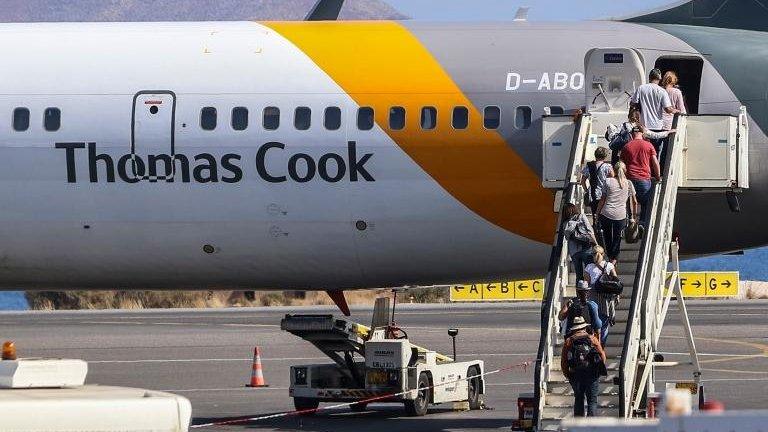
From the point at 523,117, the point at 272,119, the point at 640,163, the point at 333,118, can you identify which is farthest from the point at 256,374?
the point at 640,163

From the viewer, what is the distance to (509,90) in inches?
970

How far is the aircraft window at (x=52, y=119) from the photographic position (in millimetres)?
25016

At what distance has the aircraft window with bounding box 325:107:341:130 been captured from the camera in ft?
81.2

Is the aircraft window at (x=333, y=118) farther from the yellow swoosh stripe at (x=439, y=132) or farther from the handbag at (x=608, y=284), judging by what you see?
the handbag at (x=608, y=284)

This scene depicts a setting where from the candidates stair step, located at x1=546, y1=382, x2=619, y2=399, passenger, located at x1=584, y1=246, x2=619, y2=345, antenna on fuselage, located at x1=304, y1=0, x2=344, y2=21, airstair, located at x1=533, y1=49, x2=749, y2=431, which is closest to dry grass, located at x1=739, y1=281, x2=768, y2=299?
antenna on fuselage, located at x1=304, y1=0, x2=344, y2=21

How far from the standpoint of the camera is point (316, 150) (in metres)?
24.7

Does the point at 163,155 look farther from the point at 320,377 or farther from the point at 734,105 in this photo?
the point at 734,105

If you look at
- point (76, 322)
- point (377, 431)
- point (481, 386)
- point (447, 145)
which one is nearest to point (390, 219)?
point (447, 145)

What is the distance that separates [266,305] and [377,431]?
4934 cm

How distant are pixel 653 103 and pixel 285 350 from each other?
2116 cm

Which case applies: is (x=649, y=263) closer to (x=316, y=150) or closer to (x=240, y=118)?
(x=316, y=150)

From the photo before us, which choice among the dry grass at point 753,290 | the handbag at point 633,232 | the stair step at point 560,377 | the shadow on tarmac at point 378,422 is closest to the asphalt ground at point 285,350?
the shadow on tarmac at point 378,422

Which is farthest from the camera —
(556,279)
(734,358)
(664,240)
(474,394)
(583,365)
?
(734,358)

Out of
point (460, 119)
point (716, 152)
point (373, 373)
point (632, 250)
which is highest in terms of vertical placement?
point (460, 119)
